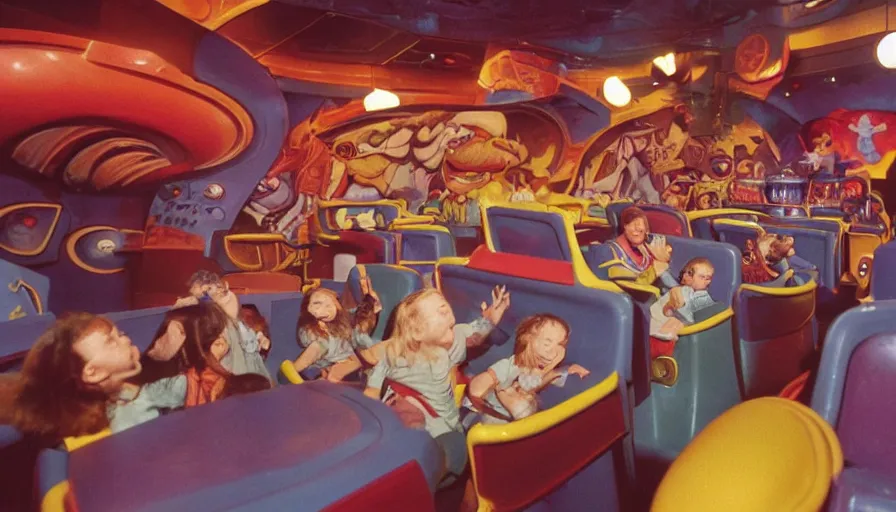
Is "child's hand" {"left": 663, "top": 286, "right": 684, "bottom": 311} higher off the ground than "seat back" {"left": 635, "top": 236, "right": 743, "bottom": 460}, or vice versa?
"child's hand" {"left": 663, "top": 286, "right": 684, "bottom": 311}

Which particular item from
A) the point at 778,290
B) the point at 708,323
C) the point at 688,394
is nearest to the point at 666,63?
the point at 778,290

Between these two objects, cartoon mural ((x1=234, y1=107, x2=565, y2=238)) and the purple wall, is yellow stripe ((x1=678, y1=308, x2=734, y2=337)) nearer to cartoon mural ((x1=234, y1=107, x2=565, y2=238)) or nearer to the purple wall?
the purple wall

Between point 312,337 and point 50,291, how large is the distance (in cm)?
90

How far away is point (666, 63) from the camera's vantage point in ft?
12.8

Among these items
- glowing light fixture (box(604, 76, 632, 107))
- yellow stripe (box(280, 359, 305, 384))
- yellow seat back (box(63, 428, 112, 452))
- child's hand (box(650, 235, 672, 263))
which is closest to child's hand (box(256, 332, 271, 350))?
yellow stripe (box(280, 359, 305, 384))

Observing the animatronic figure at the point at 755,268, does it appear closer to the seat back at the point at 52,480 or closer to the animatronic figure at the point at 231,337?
the animatronic figure at the point at 231,337

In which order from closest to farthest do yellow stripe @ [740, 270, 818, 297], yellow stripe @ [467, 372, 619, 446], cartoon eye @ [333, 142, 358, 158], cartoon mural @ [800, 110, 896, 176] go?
yellow stripe @ [467, 372, 619, 446], yellow stripe @ [740, 270, 818, 297], cartoon eye @ [333, 142, 358, 158], cartoon mural @ [800, 110, 896, 176]

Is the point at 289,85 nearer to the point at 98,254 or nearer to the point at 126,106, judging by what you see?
the point at 126,106

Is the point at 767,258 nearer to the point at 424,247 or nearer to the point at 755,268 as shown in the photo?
the point at 755,268

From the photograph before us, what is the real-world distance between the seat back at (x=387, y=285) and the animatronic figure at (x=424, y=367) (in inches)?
13.0

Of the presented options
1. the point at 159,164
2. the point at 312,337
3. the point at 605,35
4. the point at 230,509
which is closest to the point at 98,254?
the point at 159,164

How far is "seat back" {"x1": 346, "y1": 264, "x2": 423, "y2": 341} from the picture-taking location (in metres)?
1.68

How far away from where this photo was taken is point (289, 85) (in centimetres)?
272

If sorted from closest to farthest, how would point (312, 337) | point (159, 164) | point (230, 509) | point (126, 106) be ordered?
point (230, 509)
point (312, 337)
point (126, 106)
point (159, 164)
